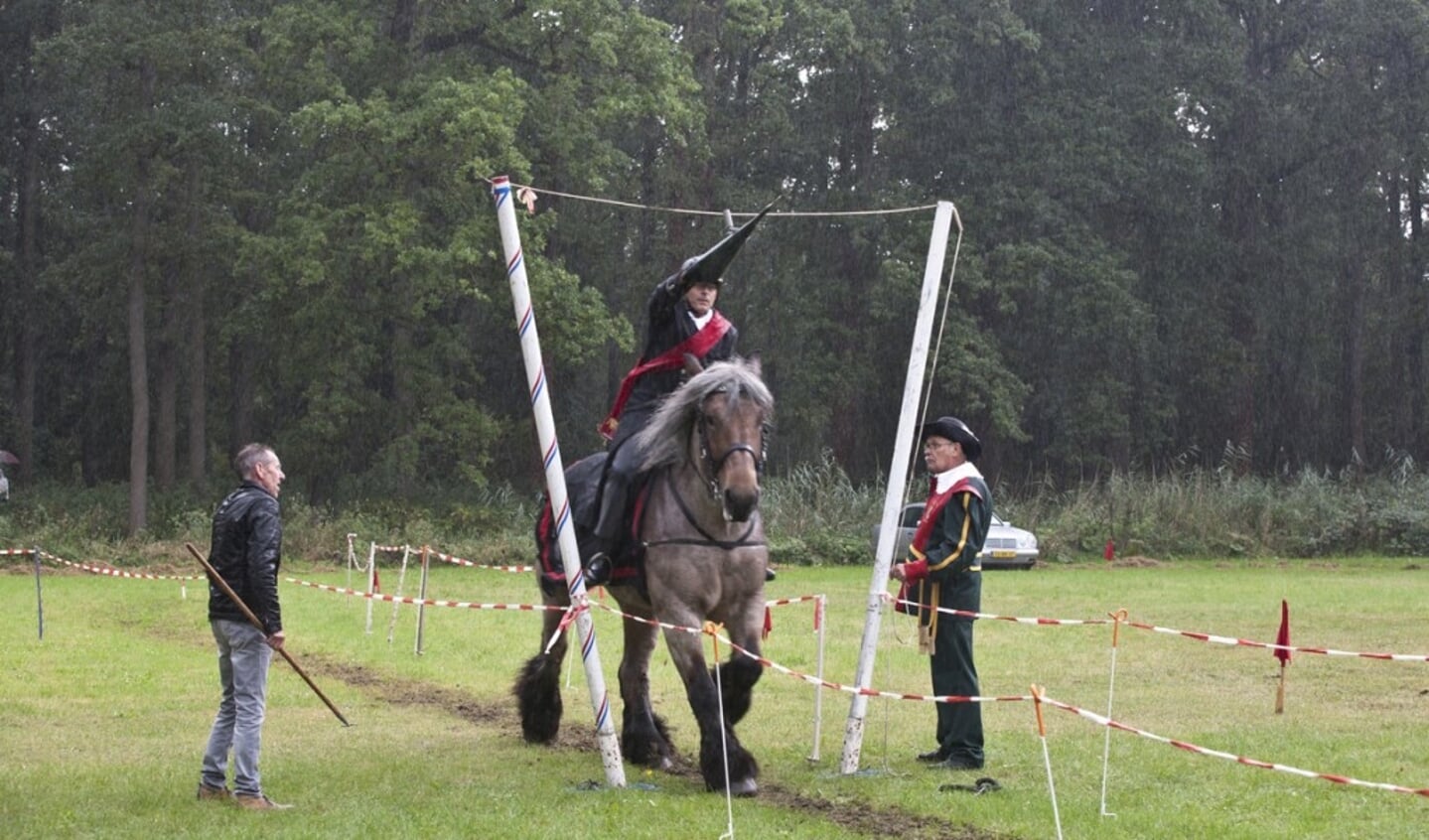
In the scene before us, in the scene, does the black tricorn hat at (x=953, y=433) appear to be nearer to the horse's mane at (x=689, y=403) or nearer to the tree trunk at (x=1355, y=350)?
the horse's mane at (x=689, y=403)

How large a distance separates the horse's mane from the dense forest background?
91.9 feet

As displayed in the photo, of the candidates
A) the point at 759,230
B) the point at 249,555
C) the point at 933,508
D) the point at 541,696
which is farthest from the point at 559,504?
the point at 759,230

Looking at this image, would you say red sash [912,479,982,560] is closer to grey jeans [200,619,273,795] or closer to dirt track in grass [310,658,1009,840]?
dirt track in grass [310,658,1009,840]

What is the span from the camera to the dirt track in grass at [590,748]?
8836 millimetres

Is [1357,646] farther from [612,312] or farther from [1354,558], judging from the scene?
[612,312]

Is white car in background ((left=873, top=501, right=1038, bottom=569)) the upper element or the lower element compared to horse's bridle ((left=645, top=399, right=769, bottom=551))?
lower

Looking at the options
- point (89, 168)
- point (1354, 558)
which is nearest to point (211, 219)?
point (89, 168)

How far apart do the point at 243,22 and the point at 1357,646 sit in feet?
101

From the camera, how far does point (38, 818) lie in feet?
30.4

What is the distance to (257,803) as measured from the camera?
9500 mm

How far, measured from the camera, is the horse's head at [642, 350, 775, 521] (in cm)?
964

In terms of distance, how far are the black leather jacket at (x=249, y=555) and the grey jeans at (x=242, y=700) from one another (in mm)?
108

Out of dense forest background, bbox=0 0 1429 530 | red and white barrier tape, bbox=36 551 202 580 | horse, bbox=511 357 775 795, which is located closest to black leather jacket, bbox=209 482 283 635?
horse, bbox=511 357 775 795

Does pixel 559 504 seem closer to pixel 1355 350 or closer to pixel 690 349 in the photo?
pixel 690 349
